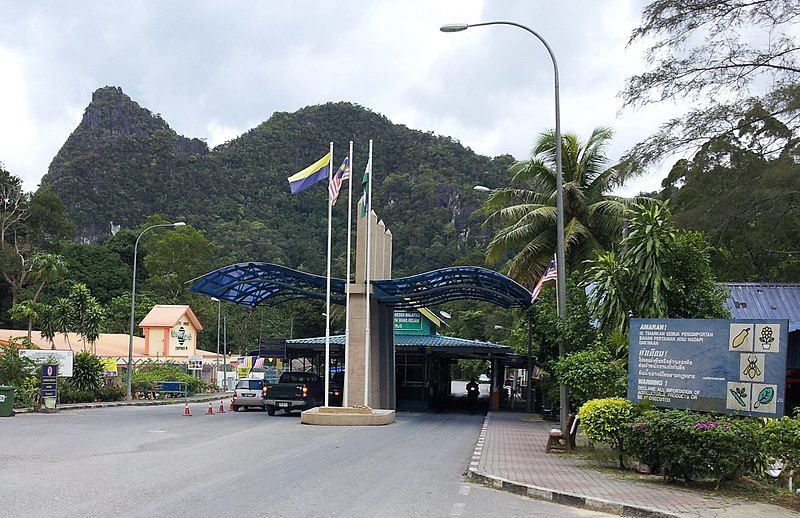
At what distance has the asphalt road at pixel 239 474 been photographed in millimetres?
9930

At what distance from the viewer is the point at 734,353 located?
41.3 feet

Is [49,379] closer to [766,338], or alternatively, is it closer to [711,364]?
[711,364]

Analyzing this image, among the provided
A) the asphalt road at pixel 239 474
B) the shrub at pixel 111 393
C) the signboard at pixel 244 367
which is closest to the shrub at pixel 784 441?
the asphalt road at pixel 239 474

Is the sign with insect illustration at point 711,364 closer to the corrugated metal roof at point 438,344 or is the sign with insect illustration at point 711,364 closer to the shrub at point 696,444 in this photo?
the shrub at point 696,444

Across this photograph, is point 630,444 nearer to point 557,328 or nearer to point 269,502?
point 269,502

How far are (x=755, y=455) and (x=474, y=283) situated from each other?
2153cm

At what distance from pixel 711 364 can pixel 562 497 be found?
11.2ft

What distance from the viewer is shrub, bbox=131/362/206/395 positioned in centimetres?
4647

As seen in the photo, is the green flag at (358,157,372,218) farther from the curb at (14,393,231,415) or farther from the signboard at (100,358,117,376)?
the signboard at (100,358,117,376)

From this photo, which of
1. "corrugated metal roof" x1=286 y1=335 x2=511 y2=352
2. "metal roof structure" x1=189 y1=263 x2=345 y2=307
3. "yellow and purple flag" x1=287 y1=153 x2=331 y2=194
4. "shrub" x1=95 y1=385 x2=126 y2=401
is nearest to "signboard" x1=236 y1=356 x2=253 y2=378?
"shrub" x1=95 y1=385 x2=126 y2=401

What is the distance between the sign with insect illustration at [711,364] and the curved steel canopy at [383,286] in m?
16.1

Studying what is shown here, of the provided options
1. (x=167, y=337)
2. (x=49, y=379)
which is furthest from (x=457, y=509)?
(x=167, y=337)

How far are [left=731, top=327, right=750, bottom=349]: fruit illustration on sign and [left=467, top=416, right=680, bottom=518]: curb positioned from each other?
3.38m

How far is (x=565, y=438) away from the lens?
17.8m
